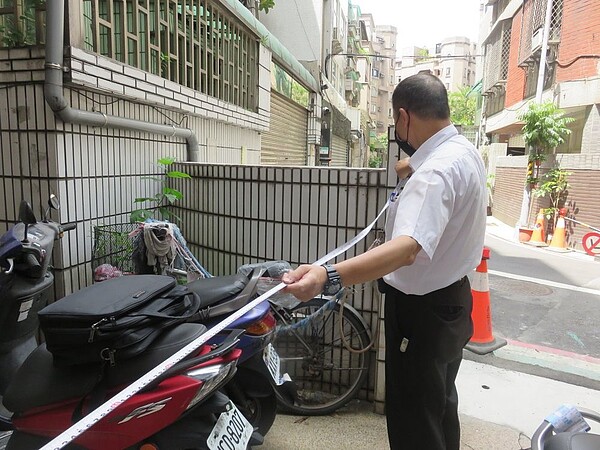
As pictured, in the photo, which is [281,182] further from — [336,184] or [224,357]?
[224,357]

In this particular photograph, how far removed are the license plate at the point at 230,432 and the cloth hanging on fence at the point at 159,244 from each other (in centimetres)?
160

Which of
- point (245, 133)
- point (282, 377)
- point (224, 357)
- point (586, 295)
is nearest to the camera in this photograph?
point (224, 357)

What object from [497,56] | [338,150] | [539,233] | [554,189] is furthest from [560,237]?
[497,56]

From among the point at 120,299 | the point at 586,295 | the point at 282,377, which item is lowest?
the point at 586,295

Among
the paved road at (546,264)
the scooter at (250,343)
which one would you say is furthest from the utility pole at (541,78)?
the scooter at (250,343)

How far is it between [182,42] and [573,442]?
5441mm

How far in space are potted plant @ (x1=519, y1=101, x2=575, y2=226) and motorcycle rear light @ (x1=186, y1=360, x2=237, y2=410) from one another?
1269 centimetres

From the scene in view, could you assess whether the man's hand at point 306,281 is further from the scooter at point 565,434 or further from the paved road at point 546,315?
the paved road at point 546,315

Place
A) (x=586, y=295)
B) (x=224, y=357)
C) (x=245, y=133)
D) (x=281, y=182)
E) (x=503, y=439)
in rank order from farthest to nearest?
1. (x=245, y=133)
2. (x=586, y=295)
3. (x=281, y=182)
4. (x=503, y=439)
5. (x=224, y=357)

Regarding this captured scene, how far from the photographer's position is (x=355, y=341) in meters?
3.26

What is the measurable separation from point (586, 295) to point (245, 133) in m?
6.21

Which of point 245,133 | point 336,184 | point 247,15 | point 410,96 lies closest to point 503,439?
point 336,184

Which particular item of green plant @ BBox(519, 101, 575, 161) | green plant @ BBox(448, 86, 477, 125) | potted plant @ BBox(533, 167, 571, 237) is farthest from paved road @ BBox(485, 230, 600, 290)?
green plant @ BBox(448, 86, 477, 125)

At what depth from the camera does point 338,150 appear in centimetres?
2033
